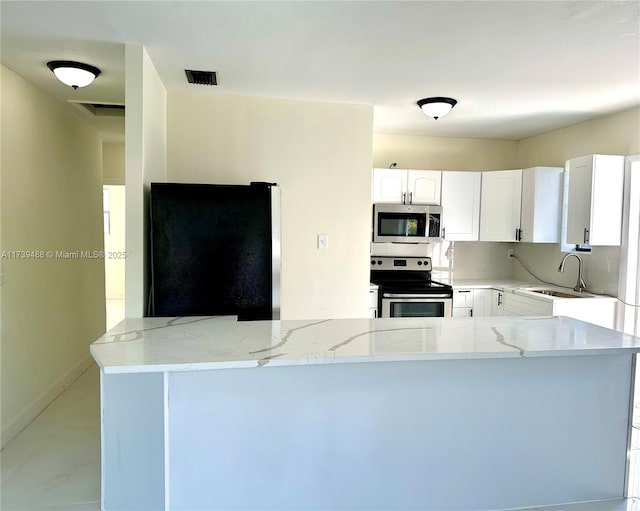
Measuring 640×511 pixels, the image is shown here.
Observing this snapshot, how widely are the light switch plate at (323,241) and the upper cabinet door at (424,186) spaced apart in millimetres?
1192

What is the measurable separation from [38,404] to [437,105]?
385cm

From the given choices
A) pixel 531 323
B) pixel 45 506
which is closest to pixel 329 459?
pixel 531 323

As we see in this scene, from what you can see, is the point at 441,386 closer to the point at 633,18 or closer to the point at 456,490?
the point at 456,490

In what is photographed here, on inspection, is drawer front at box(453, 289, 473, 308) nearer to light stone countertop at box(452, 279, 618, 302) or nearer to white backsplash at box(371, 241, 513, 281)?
light stone countertop at box(452, 279, 618, 302)

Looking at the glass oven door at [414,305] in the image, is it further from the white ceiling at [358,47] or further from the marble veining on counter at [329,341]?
the white ceiling at [358,47]

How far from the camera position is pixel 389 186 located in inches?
168

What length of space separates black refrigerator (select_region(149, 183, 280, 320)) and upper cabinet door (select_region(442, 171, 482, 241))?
2.45m

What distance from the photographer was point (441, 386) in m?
1.98

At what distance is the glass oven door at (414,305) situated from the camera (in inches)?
158

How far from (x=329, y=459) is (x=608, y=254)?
3293 millimetres

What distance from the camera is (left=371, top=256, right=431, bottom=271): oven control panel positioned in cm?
445

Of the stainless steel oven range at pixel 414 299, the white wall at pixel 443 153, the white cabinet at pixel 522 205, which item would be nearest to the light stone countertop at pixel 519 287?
the stainless steel oven range at pixel 414 299

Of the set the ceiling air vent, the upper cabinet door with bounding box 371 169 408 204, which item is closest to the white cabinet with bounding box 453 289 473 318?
the upper cabinet door with bounding box 371 169 408 204

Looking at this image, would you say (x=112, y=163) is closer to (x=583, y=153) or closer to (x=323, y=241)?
(x=323, y=241)
